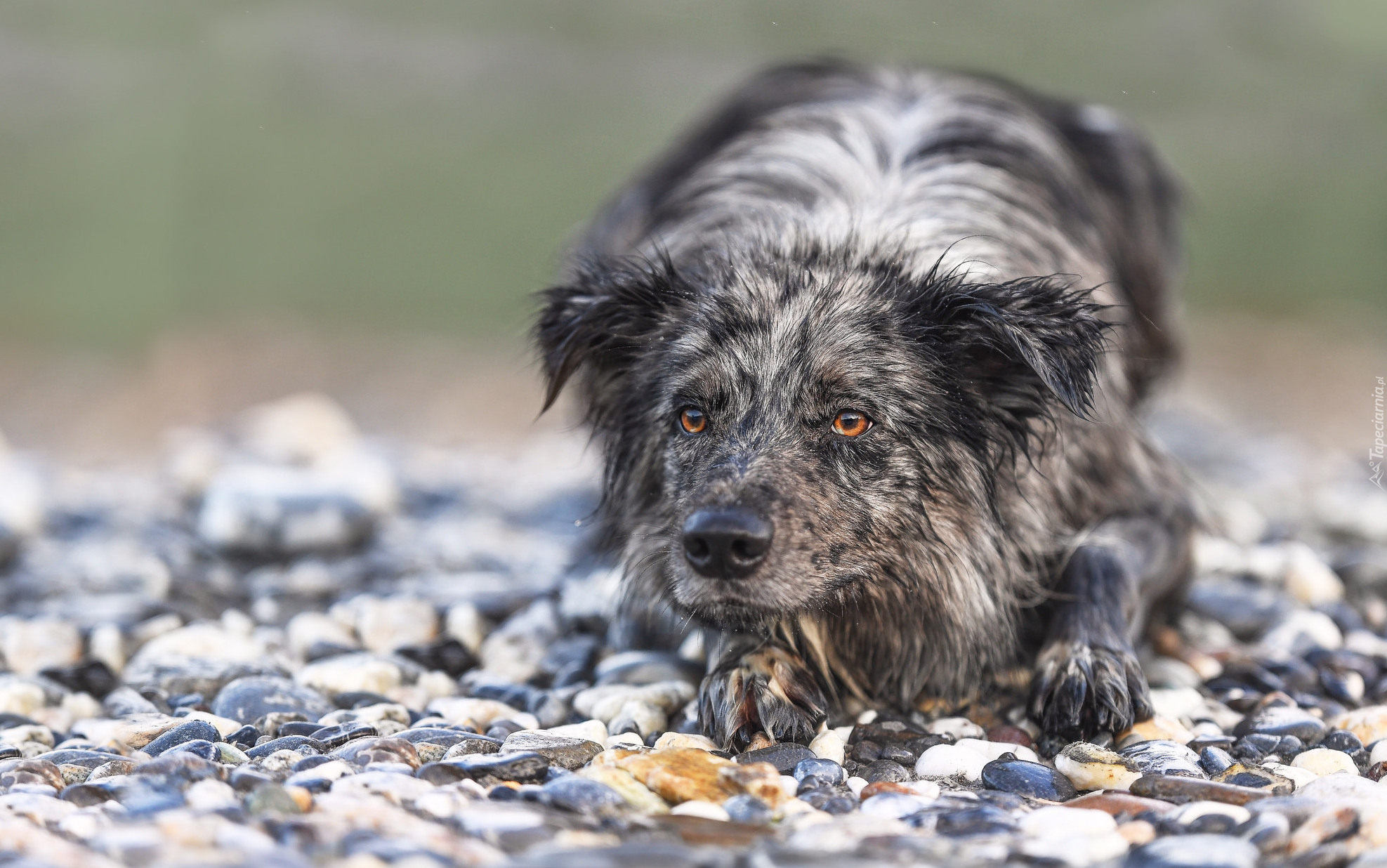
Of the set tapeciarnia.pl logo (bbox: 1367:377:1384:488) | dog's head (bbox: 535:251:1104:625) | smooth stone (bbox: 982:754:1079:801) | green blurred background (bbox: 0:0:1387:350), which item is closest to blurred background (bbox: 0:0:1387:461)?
green blurred background (bbox: 0:0:1387:350)

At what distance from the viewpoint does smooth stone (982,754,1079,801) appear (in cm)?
305

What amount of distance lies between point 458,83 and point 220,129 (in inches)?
103

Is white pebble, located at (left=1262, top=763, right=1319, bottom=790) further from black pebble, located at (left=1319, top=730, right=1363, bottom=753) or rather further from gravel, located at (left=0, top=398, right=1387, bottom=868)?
black pebble, located at (left=1319, top=730, right=1363, bottom=753)

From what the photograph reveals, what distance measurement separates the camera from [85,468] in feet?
25.8

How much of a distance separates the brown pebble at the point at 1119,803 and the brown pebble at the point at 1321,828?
283mm

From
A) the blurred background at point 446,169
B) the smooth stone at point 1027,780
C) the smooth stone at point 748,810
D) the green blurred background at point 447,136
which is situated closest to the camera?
the smooth stone at point 748,810

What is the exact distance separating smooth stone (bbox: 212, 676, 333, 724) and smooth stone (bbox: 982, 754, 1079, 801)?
6.08ft

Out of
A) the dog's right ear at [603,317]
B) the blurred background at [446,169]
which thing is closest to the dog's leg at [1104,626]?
the dog's right ear at [603,317]

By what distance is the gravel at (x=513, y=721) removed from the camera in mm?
2588

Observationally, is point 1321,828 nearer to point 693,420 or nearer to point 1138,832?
point 1138,832

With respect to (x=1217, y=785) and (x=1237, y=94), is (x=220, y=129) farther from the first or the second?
(x=1217, y=785)

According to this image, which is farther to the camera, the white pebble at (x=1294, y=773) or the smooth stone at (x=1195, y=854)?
the white pebble at (x=1294, y=773)

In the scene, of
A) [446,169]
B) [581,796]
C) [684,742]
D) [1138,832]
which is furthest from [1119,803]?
[446,169]

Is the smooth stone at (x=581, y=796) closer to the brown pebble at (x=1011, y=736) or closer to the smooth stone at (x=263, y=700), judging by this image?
the smooth stone at (x=263, y=700)
